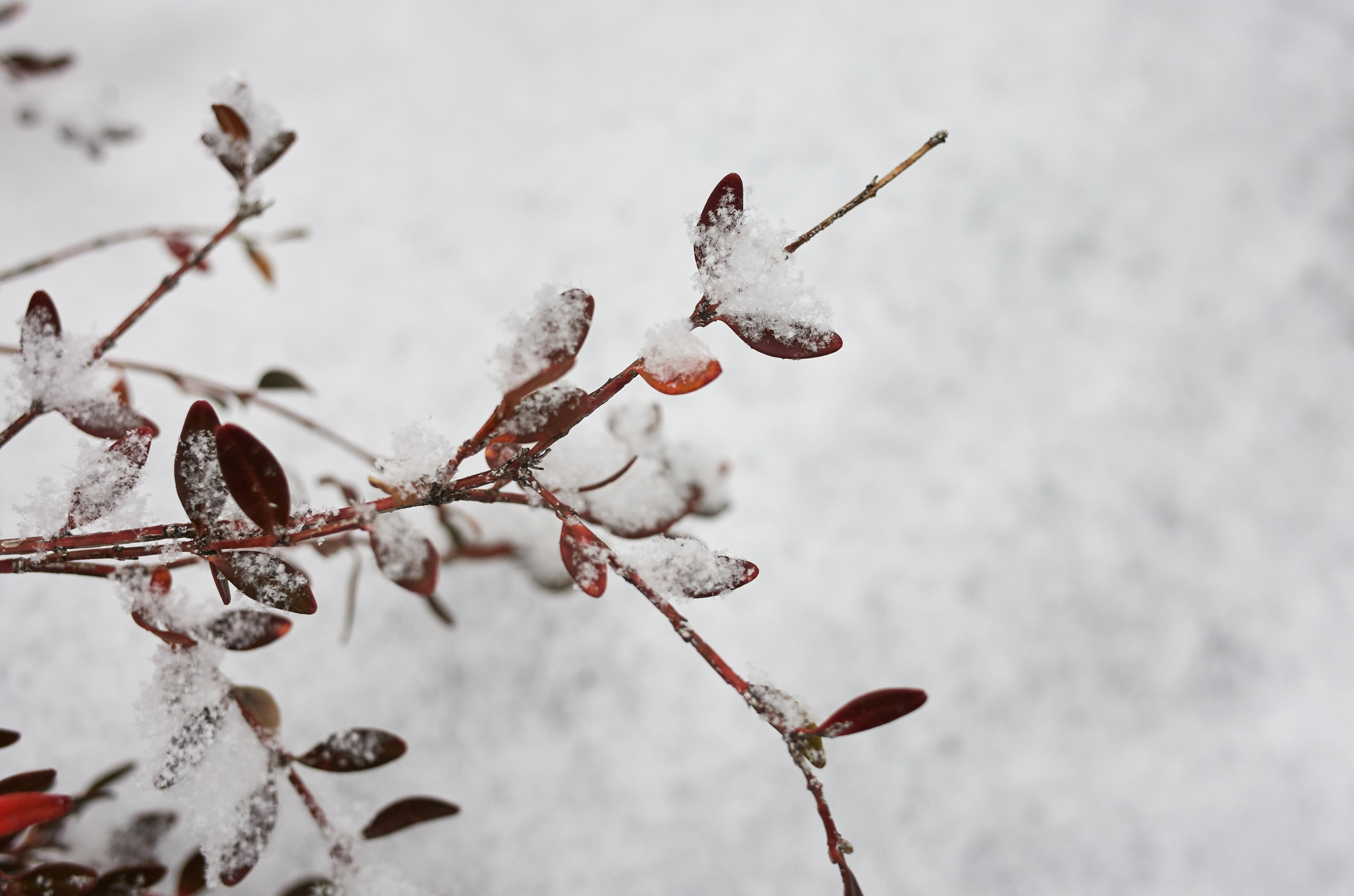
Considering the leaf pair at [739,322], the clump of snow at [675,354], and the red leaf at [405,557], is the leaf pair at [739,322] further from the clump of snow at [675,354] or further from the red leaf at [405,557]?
the red leaf at [405,557]

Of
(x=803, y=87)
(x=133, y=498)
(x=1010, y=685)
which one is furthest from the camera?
(x=803, y=87)

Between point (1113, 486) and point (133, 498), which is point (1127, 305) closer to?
point (1113, 486)

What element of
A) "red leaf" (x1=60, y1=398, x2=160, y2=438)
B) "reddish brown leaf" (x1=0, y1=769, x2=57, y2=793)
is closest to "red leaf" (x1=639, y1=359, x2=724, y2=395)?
"red leaf" (x1=60, y1=398, x2=160, y2=438)

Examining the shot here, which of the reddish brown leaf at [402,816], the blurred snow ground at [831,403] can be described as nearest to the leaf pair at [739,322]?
the reddish brown leaf at [402,816]

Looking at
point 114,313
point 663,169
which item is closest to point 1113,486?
point 663,169

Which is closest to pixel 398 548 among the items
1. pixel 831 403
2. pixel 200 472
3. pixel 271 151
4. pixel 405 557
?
pixel 405 557

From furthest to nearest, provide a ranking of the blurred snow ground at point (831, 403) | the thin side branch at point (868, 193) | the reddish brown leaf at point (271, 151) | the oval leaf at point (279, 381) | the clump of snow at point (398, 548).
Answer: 1. the blurred snow ground at point (831, 403)
2. the oval leaf at point (279, 381)
3. the reddish brown leaf at point (271, 151)
4. the clump of snow at point (398, 548)
5. the thin side branch at point (868, 193)

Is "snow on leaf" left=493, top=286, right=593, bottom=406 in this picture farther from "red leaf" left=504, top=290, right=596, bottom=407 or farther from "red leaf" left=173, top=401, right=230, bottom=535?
"red leaf" left=173, top=401, right=230, bottom=535

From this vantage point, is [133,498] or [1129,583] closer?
[133,498]
